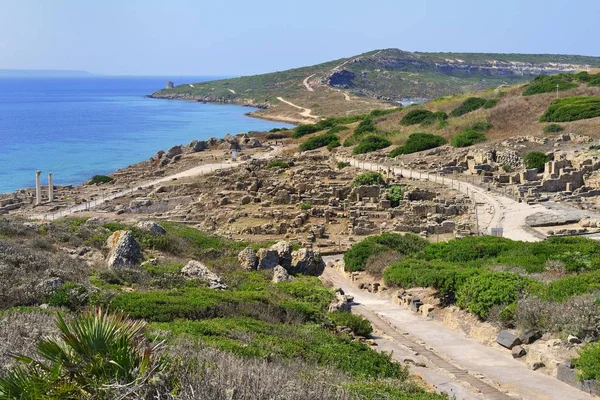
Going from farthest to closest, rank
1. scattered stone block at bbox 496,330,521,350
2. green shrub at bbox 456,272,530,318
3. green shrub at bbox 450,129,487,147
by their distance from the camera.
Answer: green shrub at bbox 450,129,487,147 → green shrub at bbox 456,272,530,318 → scattered stone block at bbox 496,330,521,350

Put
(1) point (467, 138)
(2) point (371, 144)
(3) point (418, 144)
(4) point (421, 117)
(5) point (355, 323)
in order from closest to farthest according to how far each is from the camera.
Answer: (5) point (355, 323) → (1) point (467, 138) → (3) point (418, 144) → (2) point (371, 144) → (4) point (421, 117)

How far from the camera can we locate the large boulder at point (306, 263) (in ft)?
62.9

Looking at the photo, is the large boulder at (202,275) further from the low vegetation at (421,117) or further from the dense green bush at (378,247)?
the low vegetation at (421,117)

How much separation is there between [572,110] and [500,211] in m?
22.3

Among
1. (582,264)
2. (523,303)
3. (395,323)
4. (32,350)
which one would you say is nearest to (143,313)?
(32,350)

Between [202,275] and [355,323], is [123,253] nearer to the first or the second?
[202,275]

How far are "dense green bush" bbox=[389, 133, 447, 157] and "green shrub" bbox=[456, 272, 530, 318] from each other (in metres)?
31.6

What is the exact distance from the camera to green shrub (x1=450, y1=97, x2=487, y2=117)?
60534 millimetres

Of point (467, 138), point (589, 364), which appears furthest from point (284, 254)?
point (467, 138)

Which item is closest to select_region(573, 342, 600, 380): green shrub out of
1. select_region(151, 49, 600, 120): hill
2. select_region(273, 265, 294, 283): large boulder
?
select_region(273, 265, 294, 283): large boulder

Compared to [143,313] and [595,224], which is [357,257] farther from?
[143,313]

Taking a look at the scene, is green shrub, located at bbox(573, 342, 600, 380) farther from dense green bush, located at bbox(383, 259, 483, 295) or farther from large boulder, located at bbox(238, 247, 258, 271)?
large boulder, located at bbox(238, 247, 258, 271)

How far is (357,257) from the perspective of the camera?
21.5 m

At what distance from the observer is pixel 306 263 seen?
19.2 meters
